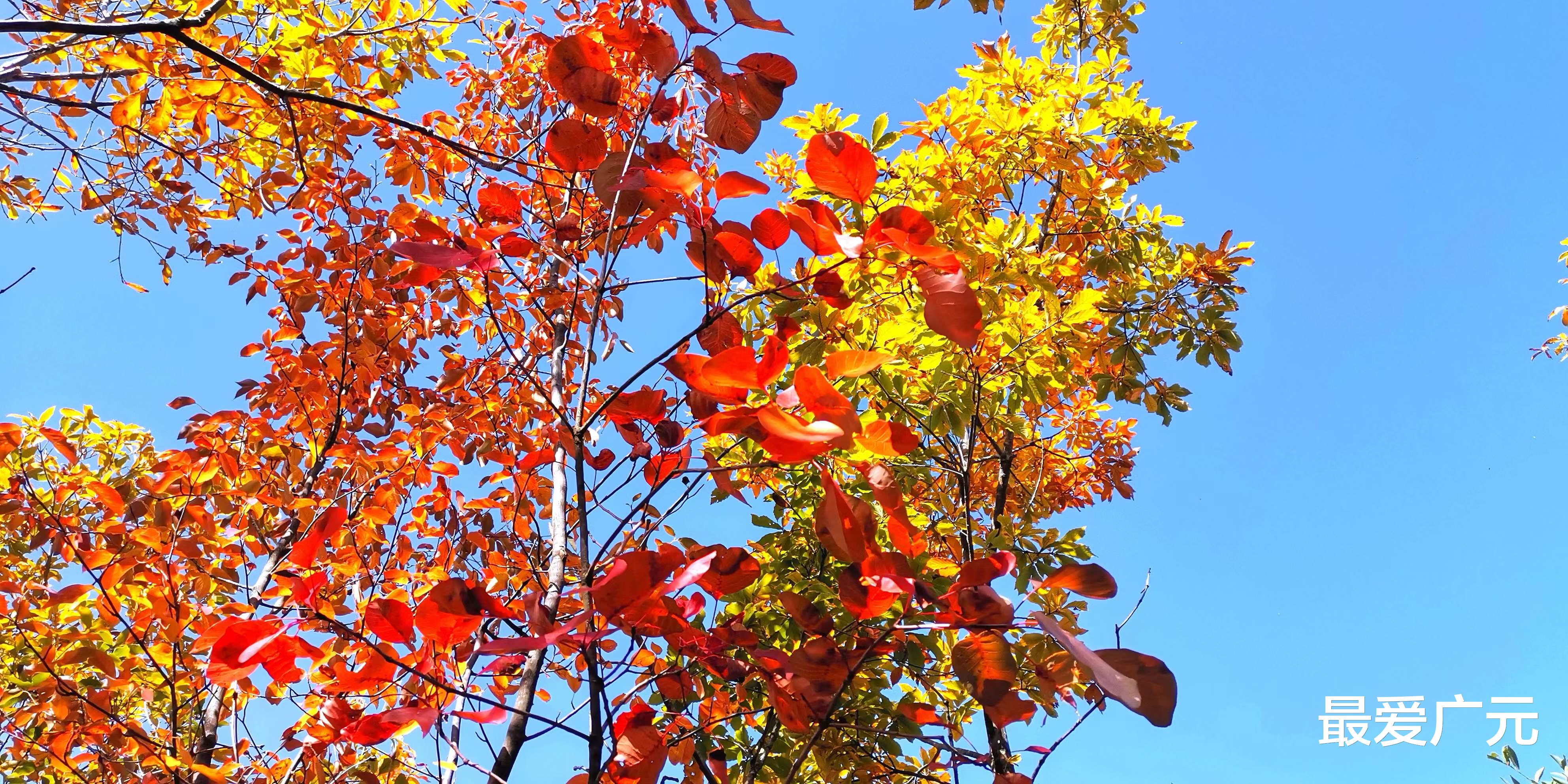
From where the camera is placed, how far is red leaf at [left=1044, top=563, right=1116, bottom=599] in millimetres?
919

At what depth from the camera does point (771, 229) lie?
3.75 ft

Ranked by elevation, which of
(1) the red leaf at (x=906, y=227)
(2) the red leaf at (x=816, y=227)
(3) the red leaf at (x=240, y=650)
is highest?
(1) the red leaf at (x=906, y=227)

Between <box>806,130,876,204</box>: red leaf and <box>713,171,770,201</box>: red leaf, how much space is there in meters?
0.09

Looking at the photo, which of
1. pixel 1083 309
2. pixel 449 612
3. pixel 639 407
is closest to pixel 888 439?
pixel 639 407

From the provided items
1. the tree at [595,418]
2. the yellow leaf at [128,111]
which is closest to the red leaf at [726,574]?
the tree at [595,418]

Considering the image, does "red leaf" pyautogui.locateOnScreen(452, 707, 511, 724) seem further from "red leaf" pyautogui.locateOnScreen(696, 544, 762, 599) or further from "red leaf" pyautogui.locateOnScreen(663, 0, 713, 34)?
"red leaf" pyautogui.locateOnScreen(663, 0, 713, 34)

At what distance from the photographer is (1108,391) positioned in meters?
3.28

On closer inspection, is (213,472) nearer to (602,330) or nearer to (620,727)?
(602,330)

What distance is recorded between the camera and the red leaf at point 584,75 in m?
1.21

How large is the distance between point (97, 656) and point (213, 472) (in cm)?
52

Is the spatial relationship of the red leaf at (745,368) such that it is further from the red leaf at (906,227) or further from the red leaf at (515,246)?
the red leaf at (515,246)

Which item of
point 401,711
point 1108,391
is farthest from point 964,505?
point 401,711

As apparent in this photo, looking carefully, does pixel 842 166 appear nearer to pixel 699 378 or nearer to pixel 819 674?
pixel 699 378

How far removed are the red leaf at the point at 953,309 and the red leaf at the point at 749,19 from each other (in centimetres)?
40
